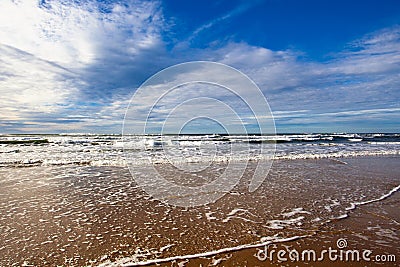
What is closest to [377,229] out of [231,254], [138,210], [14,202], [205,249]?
[231,254]

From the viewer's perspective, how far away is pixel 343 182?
1024 centimetres

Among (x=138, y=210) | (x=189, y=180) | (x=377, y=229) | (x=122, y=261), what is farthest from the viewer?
(x=189, y=180)

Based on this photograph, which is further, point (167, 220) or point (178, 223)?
point (167, 220)

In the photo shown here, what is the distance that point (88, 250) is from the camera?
4605mm

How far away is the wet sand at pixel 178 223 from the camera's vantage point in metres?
4.51

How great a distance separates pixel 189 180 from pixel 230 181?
1749mm

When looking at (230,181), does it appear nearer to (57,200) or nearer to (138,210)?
(138,210)

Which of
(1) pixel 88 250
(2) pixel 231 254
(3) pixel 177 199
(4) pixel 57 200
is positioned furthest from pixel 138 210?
(2) pixel 231 254

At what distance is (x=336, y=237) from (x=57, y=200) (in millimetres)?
7617

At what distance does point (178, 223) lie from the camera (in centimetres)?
596

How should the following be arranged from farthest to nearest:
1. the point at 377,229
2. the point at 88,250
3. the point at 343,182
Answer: the point at 343,182, the point at 377,229, the point at 88,250

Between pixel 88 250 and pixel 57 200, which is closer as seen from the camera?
pixel 88 250

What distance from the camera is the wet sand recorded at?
4.51 m

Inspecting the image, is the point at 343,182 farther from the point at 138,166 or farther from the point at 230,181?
the point at 138,166
